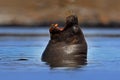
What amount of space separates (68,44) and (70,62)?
2.47ft

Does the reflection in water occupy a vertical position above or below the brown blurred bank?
below

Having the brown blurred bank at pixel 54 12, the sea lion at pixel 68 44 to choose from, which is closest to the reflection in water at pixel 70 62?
the sea lion at pixel 68 44

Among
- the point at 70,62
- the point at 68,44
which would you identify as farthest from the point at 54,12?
the point at 70,62

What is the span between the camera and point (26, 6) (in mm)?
68500

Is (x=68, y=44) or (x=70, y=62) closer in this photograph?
(x=70, y=62)

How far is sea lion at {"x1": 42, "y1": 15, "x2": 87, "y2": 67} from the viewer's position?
23.2 metres

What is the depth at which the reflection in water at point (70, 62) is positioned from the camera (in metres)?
22.4

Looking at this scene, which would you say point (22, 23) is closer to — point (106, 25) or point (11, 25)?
point (11, 25)

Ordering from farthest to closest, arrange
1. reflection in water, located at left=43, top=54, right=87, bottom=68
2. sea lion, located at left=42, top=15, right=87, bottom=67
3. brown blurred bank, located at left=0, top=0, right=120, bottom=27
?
brown blurred bank, located at left=0, top=0, right=120, bottom=27 → sea lion, located at left=42, top=15, right=87, bottom=67 → reflection in water, located at left=43, top=54, right=87, bottom=68

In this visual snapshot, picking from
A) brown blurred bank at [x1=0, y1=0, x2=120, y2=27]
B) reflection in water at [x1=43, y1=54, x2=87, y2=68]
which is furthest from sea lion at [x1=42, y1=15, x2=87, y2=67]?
brown blurred bank at [x1=0, y1=0, x2=120, y2=27]

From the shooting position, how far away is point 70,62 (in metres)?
22.8

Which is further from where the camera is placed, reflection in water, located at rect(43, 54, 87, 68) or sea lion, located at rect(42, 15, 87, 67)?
sea lion, located at rect(42, 15, 87, 67)

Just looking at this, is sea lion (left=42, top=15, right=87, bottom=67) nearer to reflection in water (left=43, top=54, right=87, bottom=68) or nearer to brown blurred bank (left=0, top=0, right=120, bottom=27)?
reflection in water (left=43, top=54, right=87, bottom=68)

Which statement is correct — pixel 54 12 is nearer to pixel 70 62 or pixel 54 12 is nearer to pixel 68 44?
pixel 68 44
